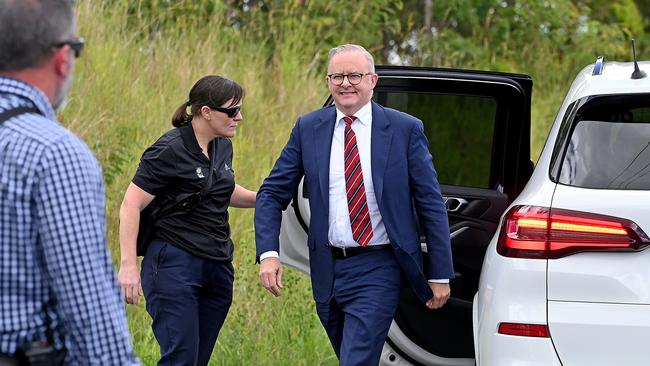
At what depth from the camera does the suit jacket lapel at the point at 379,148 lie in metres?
5.08

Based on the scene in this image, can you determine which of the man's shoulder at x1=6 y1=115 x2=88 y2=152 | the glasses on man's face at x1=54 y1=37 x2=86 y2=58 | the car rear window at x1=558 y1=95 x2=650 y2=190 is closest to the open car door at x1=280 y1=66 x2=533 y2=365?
the car rear window at x1=558 y1=95 x2=650 y2=190

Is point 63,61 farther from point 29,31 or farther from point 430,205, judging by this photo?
point 430,205

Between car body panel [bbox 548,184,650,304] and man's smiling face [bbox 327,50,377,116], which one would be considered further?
man's smiling face [bbox 327,50,377,116]

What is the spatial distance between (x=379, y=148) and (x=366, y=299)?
594mm

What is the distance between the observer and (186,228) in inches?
217

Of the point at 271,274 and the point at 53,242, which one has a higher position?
the point at 53,242

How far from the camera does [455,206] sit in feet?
19.2

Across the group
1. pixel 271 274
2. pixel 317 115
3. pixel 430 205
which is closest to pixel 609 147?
pixel 430 205

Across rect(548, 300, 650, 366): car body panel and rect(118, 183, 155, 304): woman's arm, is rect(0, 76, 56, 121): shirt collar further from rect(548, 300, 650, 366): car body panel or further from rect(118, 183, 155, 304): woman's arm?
rect(118, 183, 155, 304): woman's arm

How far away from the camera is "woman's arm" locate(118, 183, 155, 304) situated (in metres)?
5.40

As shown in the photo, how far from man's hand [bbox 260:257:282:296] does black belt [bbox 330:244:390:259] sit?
235 mm

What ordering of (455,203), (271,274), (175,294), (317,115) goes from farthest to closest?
(455,203)
(175,294)
(317,115)
(271,274)

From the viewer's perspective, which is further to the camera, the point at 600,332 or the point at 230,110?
the point at 230,110

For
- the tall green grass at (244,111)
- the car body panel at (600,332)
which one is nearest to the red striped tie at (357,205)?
the car body panel at (600,332)
